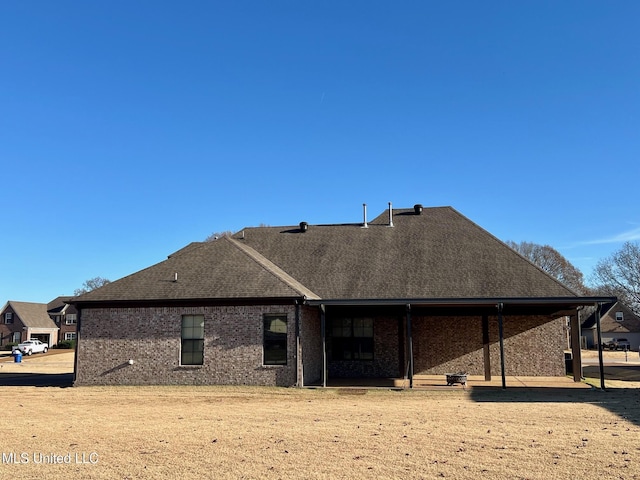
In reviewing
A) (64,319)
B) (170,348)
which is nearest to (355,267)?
(170,348)

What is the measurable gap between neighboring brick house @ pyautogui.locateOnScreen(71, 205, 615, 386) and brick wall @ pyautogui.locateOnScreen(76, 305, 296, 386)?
4 cm

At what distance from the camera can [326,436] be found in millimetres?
9742

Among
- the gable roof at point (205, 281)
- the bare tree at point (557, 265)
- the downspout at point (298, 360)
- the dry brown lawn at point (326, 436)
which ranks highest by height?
the bare tree at point (557, 265)

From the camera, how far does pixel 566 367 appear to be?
23.0 metres

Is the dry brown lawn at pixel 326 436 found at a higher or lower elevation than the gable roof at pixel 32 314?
lower

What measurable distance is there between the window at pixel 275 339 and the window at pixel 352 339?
4.39 meters

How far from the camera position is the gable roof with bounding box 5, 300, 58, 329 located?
69925 mm

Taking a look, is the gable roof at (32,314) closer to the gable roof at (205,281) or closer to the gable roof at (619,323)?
the gable roof at (205,281)

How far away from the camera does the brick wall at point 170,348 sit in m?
17.9

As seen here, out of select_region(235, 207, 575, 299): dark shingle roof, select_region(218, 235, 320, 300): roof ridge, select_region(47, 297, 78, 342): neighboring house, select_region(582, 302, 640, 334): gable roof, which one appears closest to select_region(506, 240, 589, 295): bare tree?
select_region(582, 302, 640, 334): gable roof

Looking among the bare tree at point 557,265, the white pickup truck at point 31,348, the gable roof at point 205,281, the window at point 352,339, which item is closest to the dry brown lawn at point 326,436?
the gable roof at point 205,281

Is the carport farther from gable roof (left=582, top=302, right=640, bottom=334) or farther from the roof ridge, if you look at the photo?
gable roof (left=582, top=302, right=640, bottom=334)

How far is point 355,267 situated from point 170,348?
319 inches

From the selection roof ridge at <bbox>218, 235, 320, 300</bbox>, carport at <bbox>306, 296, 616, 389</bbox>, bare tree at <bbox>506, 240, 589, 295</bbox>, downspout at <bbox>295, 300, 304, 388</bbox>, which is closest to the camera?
carport at <bbox>306, 296, 616, 389</bbox>
